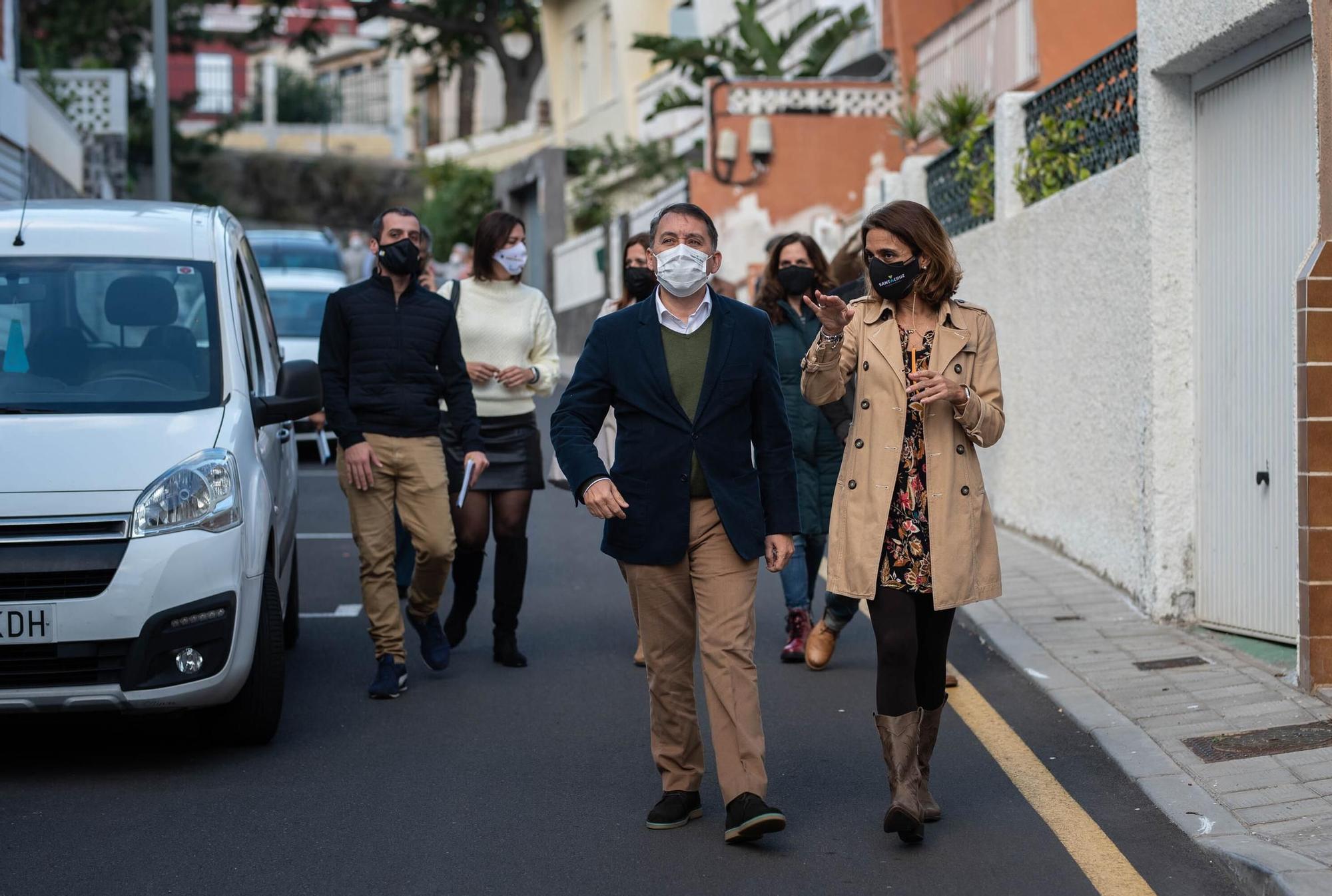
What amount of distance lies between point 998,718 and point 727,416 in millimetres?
2289

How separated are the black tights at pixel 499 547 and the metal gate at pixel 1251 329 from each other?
3314mm

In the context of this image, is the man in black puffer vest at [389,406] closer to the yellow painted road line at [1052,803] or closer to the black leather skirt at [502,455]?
the black leather skirt at [502,455]

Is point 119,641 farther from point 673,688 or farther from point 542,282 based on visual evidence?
point 542,282

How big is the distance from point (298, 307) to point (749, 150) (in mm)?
8145

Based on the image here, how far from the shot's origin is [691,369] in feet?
17.9

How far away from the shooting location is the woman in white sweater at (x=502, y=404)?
8.07 meters

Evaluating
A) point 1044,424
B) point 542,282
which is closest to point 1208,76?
point 1044,424

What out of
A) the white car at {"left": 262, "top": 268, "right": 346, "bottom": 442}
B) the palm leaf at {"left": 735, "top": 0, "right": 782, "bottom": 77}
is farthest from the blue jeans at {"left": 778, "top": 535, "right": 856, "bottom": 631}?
the palm leaf at {"left": 735, "top": 0, "right": 782, "bottom": 77}

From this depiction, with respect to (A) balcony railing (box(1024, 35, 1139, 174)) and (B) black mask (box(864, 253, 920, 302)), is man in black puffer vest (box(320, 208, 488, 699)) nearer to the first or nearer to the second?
(B) black mask (box(864, 253, 920, 302))

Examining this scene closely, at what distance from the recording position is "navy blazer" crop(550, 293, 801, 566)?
5.38 metres

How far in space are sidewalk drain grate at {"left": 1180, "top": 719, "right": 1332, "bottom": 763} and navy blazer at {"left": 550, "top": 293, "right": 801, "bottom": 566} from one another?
1853mm

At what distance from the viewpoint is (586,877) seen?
504 cm

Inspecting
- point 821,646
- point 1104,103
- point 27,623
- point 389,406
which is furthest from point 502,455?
point 1104,103

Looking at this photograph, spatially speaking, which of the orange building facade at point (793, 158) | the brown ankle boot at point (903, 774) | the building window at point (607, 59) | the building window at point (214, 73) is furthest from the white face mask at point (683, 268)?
the building window at point (214, 73)
